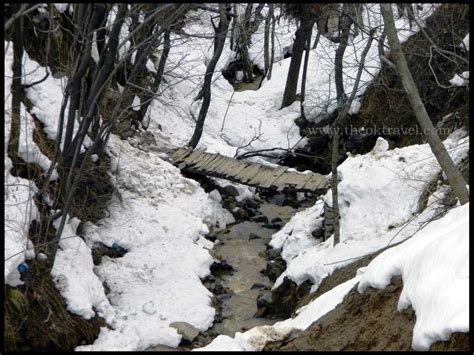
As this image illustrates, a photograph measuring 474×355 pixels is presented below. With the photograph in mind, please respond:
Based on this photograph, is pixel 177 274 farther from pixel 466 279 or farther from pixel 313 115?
pixel 313 115

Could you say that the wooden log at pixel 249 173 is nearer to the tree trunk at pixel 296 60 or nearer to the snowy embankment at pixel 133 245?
the snowy embankment at pixel 133 245

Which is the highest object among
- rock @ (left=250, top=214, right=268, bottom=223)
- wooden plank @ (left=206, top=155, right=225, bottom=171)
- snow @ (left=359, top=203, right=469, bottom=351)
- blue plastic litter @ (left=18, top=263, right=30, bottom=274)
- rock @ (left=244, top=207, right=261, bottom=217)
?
snow @ (left=359, top=203, right=469, bottom=351)

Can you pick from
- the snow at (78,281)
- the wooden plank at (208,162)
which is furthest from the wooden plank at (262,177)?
the snow at (78,281)

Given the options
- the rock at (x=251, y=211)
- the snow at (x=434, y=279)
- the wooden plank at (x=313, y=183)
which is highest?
the snow at (x=434, y=279)

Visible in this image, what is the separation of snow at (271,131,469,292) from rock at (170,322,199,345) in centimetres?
151

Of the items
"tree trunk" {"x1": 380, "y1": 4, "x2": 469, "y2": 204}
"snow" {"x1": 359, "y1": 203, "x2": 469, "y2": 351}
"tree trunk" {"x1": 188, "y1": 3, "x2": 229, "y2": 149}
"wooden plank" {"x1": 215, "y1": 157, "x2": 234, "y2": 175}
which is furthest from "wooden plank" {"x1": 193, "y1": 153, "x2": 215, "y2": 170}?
"snow" {"x1": 359, "y1": 203, "x2": 469, "y2": 351}

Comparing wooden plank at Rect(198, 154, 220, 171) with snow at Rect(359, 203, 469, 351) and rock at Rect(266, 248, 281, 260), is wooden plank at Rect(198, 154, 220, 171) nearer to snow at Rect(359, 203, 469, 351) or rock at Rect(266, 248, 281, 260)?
rock at Rect(266, 248, 281, 260)

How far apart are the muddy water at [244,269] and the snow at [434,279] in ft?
13.5

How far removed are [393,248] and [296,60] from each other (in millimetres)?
12105

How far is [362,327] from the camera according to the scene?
496cm

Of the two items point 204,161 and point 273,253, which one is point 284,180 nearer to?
point 204,161

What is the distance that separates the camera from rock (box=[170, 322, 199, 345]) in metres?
8.52

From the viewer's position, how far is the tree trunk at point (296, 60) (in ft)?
55.3

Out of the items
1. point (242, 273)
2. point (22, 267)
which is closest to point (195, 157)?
point (242, 273)
